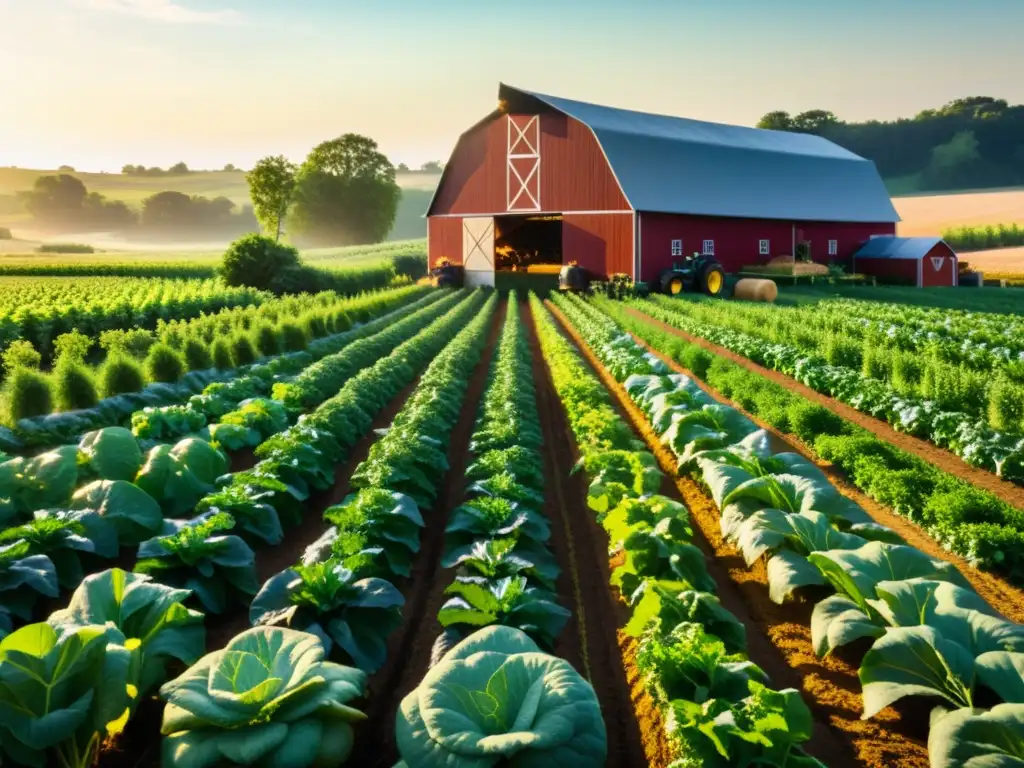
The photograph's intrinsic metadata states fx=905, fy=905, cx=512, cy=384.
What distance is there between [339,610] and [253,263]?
31142 millimetres

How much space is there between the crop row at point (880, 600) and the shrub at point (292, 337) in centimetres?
1220

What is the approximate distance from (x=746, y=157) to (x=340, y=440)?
1267 inches

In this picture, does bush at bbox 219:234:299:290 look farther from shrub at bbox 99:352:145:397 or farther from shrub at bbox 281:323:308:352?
shrub at bbox 99:352:145:397

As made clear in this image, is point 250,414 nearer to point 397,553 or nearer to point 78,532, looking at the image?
point 78,532

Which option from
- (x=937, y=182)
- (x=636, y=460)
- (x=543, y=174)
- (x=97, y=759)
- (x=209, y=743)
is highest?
(x=937, y=182)

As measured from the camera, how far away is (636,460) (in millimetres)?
7621

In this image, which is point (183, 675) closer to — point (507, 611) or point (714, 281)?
point (507, 611)

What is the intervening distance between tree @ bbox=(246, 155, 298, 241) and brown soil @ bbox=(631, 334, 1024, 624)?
6192 cm

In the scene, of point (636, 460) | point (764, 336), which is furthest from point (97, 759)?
point (764, 336)

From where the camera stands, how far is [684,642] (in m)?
4.39

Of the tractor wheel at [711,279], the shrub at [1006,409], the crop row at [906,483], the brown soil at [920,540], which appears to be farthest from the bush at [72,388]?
the tractor wheel at [711,279]

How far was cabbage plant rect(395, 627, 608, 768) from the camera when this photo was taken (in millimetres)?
3697

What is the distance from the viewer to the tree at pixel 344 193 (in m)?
79.1

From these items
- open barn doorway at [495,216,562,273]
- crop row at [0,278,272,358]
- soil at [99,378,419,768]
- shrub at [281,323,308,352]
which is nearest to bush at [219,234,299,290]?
crop row at [0,278,272,358]
